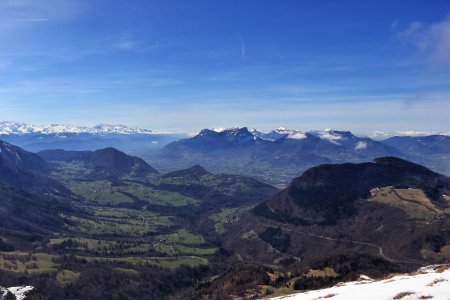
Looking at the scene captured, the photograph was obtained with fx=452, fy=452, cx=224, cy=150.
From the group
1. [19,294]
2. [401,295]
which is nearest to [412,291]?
[401,295]

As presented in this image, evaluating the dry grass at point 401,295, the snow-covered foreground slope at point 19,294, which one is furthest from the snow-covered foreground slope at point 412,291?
the snow-covered foreground slope at point 19,294

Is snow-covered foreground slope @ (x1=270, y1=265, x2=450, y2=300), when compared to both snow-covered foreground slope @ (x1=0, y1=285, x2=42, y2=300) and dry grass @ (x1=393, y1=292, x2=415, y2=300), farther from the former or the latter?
snow-covered foreground slope @ (x1=0, y1=285, x2=42, y2=300)

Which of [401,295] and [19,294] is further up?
[401,295]

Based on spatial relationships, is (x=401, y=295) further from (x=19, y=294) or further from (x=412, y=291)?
(x=19, y=294)

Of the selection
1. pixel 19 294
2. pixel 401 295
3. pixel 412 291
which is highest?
pixel 412 291

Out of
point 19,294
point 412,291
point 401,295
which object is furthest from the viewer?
point 19,294

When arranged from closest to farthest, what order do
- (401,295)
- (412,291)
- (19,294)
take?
(401,295), (412,291), (19,294)

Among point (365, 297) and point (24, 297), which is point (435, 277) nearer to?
point (365, 297)

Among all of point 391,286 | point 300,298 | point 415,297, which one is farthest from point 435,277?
point 300,298

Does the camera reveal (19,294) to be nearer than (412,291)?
No

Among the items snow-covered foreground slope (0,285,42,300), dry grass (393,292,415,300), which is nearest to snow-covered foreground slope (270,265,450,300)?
dry grass (393,292,415,300)

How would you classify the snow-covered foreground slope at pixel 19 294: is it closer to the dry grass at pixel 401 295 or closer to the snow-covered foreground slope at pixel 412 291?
the snow-covered foreground slope at pixel 412 291
